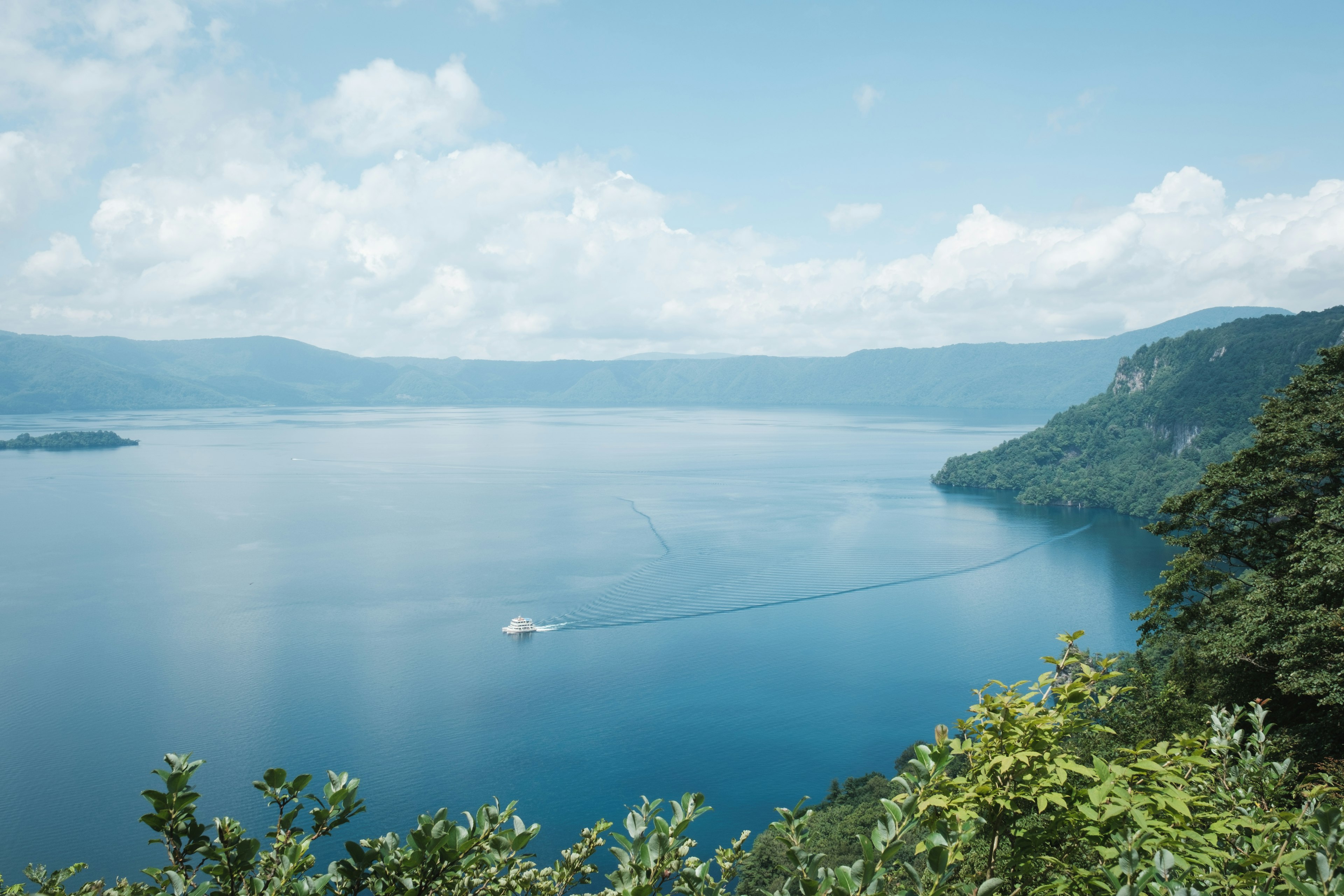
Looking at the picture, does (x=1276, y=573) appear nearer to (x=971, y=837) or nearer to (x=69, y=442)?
(x=971, y=837)

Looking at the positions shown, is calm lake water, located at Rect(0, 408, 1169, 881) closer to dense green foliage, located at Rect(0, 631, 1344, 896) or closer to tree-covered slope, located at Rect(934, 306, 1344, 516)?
tree-covered slope, located at Rect(934, 306, 1344, 516)

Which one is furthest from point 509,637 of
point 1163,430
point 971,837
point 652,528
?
point 1163,430

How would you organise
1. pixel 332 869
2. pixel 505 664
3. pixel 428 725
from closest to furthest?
pixel 332 869, pixel 428 725, pixel 505 664

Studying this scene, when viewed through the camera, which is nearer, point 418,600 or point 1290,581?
point 1290,581

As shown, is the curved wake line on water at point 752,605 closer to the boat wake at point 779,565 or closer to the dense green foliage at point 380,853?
the boat wake at point 779,565

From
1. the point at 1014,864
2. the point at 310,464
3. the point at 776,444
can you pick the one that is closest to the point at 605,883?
the point at 1014,864

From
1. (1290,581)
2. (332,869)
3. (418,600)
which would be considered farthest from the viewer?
(418,600)

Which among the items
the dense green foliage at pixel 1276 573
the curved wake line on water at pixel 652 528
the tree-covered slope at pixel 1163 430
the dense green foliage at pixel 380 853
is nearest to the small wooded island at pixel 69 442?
the curved wake line on water at pixel 652 528

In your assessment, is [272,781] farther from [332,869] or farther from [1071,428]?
[1071,428]
